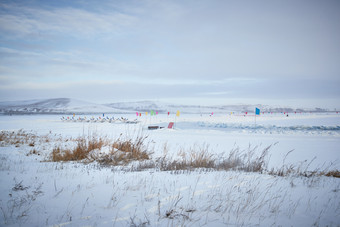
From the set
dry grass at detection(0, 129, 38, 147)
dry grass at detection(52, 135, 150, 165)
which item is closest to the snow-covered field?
dry grass at detection(52, 135, 150, 165)

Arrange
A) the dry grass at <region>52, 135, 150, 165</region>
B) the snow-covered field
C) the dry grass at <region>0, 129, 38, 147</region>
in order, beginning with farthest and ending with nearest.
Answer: the dry grass at <region>0, 129, 38, 147</region>, the dry grass at <region>52, 135, 150, 165</region>, the snow-covered field

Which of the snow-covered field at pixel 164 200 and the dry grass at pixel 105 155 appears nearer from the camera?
the snow-covered field at pixel 164 200

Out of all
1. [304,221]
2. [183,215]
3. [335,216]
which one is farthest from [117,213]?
[335,216]

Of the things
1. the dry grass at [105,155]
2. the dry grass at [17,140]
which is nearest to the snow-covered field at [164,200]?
the dry grass at [105,155]

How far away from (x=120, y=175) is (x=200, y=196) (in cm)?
208

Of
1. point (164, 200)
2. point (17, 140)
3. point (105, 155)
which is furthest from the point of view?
point (17, 140)

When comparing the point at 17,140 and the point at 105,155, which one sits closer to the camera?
the point at 105,155

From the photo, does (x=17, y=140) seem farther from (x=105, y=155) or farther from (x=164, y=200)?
(x=164, y=200)

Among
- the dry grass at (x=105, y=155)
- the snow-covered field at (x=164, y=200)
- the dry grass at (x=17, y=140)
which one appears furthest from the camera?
→ the dry grass at (x=17, y=140)

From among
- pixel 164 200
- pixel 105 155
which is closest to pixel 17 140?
pixel 105 155

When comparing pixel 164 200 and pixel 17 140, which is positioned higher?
pixel 164 200

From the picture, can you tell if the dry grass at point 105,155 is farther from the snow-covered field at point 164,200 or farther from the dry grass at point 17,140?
the dry grass at point 17,140

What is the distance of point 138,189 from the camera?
3.63 meters

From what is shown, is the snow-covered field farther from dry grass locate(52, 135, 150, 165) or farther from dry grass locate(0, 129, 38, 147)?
dry grass locate(0, 129, 38, 147)
